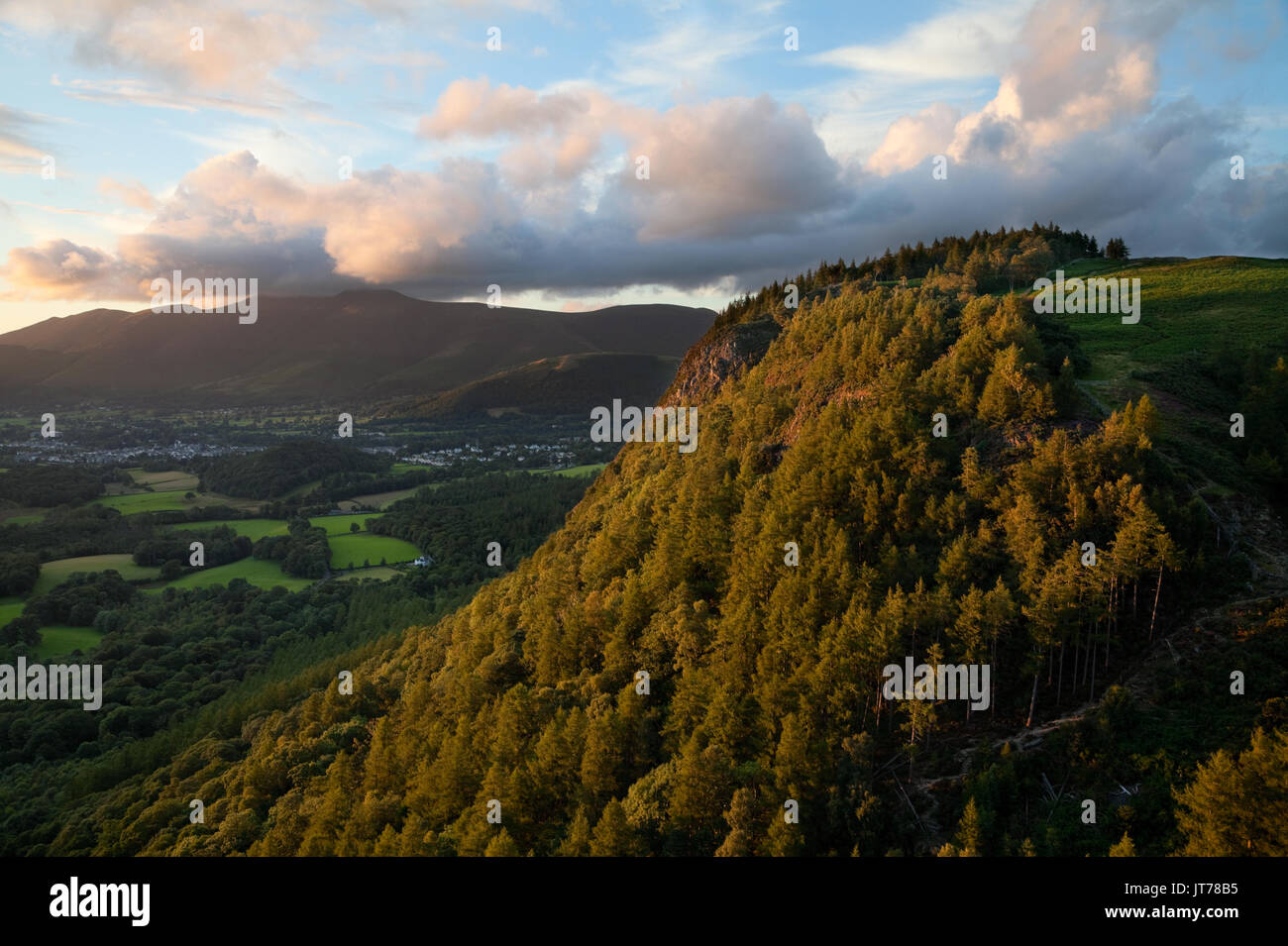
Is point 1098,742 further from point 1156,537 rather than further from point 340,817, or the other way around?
point 340,817

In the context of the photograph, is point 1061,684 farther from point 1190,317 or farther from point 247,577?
point 247,577

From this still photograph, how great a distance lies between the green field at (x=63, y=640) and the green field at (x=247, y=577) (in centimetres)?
2208

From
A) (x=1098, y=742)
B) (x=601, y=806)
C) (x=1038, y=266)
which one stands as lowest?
(x=601, y=806)

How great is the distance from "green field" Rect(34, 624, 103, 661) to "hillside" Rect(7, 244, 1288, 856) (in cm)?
6958

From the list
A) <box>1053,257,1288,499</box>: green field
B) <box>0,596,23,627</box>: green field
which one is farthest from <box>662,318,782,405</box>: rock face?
<box>0,596,23,627</box>: green field

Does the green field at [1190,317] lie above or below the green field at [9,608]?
above

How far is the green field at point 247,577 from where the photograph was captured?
15577 centimetres

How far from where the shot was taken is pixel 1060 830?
27266mm

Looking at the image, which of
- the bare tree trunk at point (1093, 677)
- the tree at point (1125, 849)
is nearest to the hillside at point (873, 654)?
the bare tree trunk at point (1093, 677)

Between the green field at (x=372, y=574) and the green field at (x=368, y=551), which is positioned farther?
the green field at (x=368, y=551)

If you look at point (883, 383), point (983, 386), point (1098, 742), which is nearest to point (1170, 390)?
point (983, 386)

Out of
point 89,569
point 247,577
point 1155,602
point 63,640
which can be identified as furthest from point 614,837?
point 89,569

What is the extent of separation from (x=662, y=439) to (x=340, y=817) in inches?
2180

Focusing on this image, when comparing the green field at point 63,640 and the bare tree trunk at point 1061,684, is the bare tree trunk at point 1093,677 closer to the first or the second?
the bare tree trunk at point 1061,684
